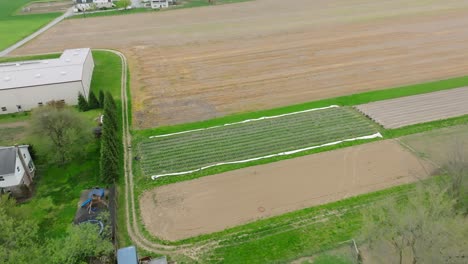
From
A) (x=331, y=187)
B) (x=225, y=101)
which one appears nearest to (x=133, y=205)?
(x=331, y=187)

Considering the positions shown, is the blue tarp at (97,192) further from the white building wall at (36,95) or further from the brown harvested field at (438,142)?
the brown harvested field at (438,142)

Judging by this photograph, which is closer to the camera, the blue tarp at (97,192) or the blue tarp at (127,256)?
the blue tarp at (127,256)

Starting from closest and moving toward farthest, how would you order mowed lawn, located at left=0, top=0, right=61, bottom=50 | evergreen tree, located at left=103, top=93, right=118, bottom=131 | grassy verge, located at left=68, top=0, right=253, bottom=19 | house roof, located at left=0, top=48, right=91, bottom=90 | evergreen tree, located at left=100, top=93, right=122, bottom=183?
evergreen tree, located at left=100, top=93, right=122, bottom=183 → evergreen tree, located at left=103, top=93, right=118, bottom=131 → house roof, located at left=0, top=48, right=91, bottom=90 → mowed lawn, located at left=0, top=0, right=61, bottom=50 → grassy verge, located at left=68, top=0, right=253, bottom=19

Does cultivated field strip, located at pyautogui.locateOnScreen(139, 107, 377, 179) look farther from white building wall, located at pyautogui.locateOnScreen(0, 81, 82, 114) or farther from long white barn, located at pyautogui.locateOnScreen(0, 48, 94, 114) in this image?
long white barn, located at pyautogui.locateOnScreen(0, 48, 94, 114)

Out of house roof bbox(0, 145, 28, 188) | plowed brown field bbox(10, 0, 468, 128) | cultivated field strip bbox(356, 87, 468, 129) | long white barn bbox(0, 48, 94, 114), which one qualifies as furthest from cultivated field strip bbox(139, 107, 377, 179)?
long white barn bbox(0, 48, 94, 114)

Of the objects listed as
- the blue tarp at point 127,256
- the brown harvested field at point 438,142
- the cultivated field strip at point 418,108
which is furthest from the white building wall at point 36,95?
the brown harvested field at point 438,142
